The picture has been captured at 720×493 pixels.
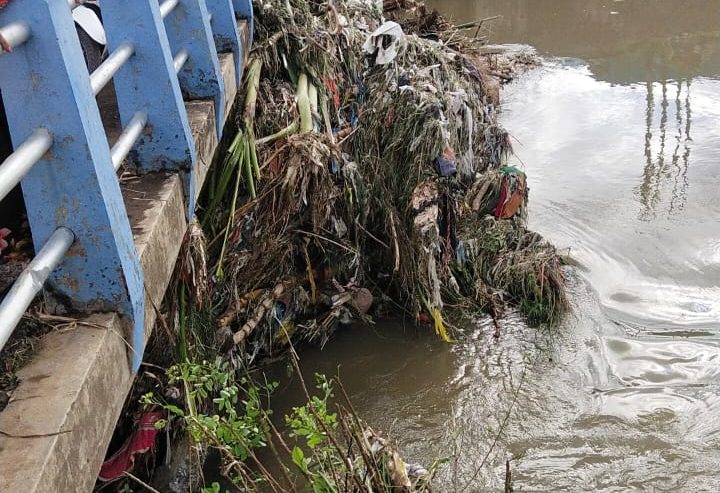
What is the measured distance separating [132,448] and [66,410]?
165 cm

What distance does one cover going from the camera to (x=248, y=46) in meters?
4.52

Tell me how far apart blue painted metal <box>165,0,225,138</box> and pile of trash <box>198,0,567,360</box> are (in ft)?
2.09

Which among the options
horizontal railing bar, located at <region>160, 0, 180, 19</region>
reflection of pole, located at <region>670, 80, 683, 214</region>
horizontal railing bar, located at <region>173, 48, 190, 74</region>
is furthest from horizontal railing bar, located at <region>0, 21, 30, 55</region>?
reflection of pole, located at <region>670, 80, 683, 214</region>

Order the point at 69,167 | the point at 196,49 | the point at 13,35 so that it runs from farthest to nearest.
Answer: the point at 196,49 < the point at 69,167 < the point at 13,35

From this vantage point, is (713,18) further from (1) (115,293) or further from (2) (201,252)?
(1) (115,293)

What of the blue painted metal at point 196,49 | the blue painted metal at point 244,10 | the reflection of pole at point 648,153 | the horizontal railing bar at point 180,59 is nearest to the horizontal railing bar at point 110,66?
the horizontal railing bar at point 180,59

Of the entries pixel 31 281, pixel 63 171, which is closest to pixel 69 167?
pixel 63 171

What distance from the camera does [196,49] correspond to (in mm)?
3186

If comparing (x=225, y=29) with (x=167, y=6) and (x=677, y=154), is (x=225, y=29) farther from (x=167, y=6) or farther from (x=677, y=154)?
(x=677, y=154)

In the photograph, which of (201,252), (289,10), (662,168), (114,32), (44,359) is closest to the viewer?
(44,359)

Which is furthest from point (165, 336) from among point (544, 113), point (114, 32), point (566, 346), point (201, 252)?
point (544, 113)

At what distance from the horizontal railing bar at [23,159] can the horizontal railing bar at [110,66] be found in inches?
9.4

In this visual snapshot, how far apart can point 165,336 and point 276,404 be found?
159 centimetres

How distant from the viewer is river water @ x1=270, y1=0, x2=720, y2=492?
4395 millimetres
